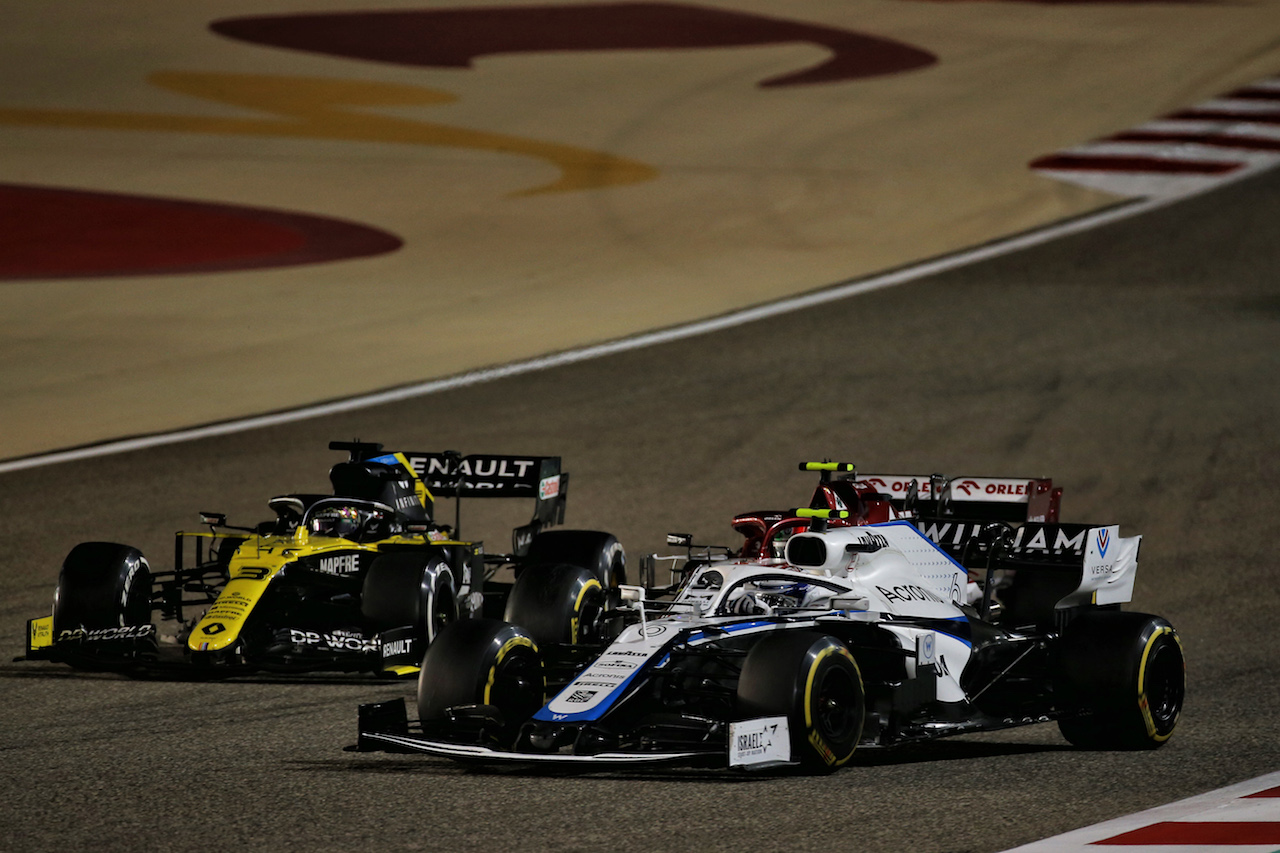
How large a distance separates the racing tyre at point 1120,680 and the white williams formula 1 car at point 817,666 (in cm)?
1

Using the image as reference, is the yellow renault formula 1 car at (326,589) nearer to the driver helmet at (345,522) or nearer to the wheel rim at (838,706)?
the driver helmet at (345,522)

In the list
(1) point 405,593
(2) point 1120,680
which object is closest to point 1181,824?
(2) point 1120,680

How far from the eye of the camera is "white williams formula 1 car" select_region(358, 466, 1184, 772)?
983 cm

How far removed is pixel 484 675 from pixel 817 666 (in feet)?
6.13

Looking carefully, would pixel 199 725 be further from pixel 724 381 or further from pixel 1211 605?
pixel 724 381

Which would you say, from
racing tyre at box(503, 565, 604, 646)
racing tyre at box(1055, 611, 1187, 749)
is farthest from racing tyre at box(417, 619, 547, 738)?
racing tyre at box(1055, 611, 1187, 749)

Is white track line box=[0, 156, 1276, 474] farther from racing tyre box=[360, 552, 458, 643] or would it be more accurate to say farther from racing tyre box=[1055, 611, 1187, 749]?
racing tyre box=[1055, 611, 1187, 749]

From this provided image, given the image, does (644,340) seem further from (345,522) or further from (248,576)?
(248,576)

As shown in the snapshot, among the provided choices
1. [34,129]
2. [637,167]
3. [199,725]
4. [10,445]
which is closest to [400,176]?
[637,167]

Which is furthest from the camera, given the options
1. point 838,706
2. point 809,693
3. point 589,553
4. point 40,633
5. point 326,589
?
point 589,553

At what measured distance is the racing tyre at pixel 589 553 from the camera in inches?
594

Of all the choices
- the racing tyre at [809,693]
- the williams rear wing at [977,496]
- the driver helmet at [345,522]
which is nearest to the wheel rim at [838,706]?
the racing tyre at [809,693]

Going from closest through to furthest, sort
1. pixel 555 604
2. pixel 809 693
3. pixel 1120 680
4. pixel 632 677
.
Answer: pixel 809 693, pixel 632 677, pixel 1120 680, pixel 555 604

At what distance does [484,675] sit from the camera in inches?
413
